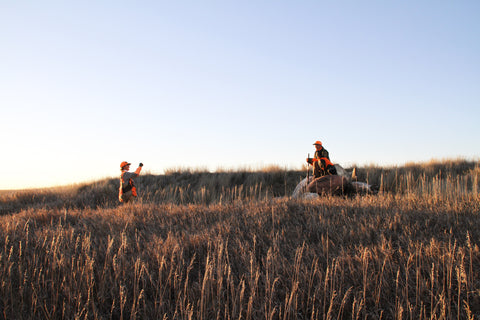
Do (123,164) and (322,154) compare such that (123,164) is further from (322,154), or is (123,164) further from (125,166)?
(322,154)

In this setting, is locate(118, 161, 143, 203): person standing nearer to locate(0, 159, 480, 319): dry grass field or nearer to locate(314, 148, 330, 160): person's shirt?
locate(0, 159, 480, 319): dry grass field

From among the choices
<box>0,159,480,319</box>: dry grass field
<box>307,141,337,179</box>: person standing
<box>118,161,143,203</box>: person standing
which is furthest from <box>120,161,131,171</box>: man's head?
<box>307,141,337,179</box>: person standing

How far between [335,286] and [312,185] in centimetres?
676

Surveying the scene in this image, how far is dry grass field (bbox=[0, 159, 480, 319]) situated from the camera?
304 cm

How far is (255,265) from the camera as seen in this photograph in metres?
3.76

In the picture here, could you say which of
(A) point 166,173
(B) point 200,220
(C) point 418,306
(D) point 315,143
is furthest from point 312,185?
(A) point 166,173

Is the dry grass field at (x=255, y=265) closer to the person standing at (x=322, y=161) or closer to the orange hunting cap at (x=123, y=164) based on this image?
the orange hunting cap at (x=123, y=164)

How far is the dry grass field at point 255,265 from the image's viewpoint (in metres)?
3.04

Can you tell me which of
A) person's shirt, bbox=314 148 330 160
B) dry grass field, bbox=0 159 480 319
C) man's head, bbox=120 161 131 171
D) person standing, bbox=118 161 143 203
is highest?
person's shirt, bbox=314 148 330 160

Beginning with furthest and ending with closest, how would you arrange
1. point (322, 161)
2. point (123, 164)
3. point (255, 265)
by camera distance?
point (322, 161), point (123, 164), point (255, 265)

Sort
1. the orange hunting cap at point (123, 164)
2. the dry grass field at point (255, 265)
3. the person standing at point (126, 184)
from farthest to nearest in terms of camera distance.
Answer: the person standing at point (126, 184) → the orange hunting cap at point (123, 164) → the dry grass field at point (255, 265)

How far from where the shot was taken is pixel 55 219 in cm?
789

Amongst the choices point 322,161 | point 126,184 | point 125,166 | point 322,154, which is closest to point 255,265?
point 322,161

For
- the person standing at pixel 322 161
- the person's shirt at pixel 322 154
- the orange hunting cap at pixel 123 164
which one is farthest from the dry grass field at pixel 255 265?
the person's shirt at pixel 322 154
